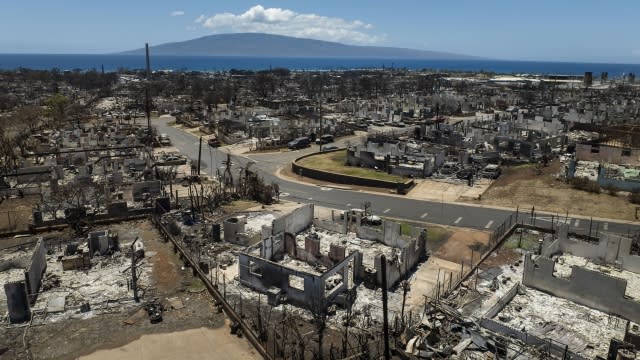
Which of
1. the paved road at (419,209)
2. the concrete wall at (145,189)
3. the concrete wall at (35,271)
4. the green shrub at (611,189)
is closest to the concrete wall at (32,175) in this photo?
the concrete wall at (145,189)

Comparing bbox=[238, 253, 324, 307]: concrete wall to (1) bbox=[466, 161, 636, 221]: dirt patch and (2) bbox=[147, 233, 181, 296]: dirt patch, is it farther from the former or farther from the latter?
(1) bbox=[466, 161, 636, 221]: dirt patch

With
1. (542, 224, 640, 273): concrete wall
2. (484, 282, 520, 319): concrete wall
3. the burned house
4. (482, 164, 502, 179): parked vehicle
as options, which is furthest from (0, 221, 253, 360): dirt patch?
(482, 164, 502, 179): parked vehicle

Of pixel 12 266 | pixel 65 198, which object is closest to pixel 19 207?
pixel 65 198

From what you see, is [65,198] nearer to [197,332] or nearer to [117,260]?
[117,260]

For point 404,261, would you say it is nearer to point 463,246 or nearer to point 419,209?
point 463,246

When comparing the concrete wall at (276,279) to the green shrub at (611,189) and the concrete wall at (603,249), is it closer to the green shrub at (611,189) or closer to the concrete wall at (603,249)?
the concrete wall at (603,249)

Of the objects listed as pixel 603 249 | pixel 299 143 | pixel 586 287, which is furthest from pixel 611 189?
pixel 299 143
